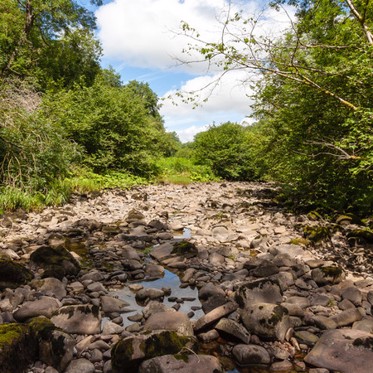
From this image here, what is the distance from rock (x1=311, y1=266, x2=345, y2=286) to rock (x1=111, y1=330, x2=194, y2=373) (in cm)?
250

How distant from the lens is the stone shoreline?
2705mm

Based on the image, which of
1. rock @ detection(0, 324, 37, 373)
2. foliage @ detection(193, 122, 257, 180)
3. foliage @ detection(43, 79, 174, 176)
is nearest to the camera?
rock @ detection(0, 324, 37, 373)

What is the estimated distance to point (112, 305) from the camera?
3.75 metres

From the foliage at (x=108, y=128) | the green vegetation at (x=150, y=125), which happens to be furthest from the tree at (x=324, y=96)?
the foliage at (x=108, y=128)

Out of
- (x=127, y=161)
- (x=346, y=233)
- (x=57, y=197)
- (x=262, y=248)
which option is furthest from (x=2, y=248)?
(x=127, y=161)

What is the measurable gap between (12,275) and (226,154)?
2069 centimetres

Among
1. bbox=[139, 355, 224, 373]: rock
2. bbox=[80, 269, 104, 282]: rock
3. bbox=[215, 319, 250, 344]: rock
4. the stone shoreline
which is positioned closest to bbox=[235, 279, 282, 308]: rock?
the stone shoreline

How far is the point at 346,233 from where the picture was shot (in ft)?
20.4

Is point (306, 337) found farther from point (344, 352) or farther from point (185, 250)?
point (185, 250)

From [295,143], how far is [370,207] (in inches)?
95.8

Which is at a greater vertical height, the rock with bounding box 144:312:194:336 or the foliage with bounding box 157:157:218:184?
the foliage with bounding box 157:157:218:184

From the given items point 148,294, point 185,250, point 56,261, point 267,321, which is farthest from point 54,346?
point 185,250

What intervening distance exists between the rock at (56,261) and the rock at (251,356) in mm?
2737

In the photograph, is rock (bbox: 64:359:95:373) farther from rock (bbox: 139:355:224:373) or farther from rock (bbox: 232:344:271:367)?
rock (bbox: 232:344:271:367)
